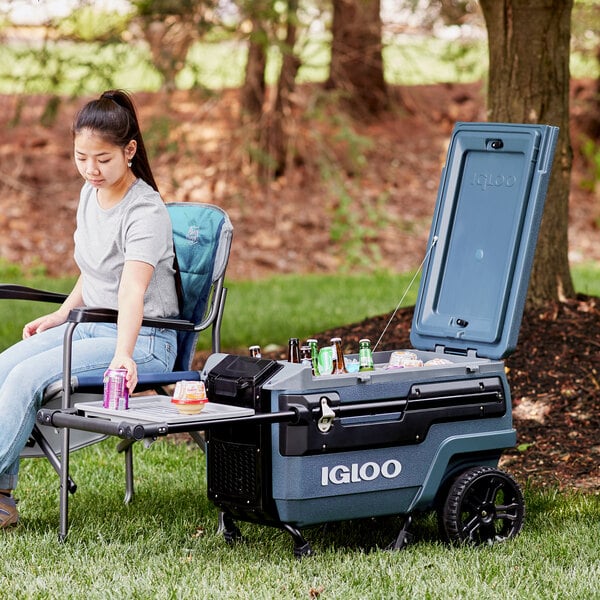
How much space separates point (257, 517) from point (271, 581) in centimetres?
27

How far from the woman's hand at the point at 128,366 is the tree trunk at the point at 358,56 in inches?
326

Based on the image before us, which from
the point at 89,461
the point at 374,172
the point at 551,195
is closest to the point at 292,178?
the point at 374,172

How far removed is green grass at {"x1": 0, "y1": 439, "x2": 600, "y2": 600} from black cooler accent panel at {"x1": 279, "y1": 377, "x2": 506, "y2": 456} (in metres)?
0.39

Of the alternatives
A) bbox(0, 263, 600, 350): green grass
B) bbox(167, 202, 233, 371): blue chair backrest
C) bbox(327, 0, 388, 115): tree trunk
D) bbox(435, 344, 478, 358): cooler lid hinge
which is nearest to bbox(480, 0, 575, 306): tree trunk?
bbox(0, 263, 600, 350): green grass

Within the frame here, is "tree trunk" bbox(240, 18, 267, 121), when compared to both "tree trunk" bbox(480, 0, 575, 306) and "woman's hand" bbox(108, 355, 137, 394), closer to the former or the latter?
"tree trunk" bbox(480, 0, 575, 306)

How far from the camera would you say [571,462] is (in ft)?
16.9

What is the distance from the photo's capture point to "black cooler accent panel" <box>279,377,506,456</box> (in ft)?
12.0

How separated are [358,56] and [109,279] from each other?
10.2 meters

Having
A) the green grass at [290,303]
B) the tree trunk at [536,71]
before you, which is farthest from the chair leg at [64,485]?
the green grass at [290,303]

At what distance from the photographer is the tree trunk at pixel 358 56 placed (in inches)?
510

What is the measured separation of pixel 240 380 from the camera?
3.74 metres

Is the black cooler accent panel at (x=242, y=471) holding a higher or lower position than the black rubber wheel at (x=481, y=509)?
higher

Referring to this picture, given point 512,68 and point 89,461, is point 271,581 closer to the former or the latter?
point 89,461

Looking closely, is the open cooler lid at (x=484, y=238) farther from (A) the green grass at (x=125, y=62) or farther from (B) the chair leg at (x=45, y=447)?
(A) the green grass at (x=125, y=62)
